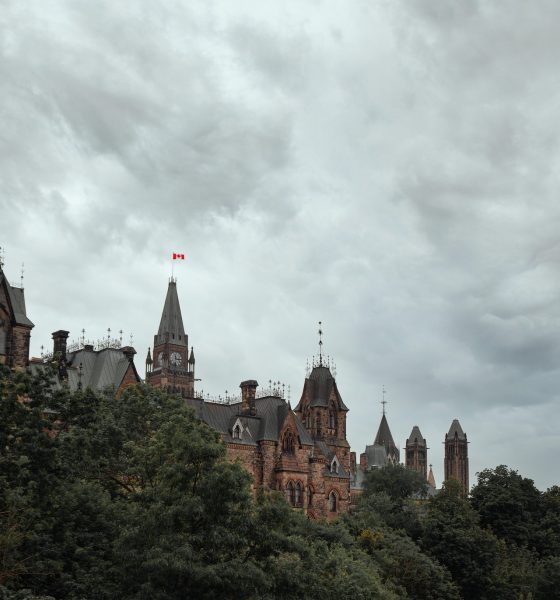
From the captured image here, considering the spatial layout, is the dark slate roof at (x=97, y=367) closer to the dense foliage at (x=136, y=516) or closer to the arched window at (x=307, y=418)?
the dense foliage at (x=136, y=516)

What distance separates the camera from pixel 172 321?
157375 mm

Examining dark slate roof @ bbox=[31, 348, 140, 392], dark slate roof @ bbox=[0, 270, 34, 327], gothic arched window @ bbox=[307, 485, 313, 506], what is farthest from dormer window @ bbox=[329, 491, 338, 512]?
dark slate roof @ bbox=[0, 270, 34, 327]

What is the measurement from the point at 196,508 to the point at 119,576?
4.60 meters

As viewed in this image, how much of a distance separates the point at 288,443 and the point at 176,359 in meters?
79.0

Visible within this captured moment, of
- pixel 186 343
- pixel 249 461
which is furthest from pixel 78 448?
pixel 186 343

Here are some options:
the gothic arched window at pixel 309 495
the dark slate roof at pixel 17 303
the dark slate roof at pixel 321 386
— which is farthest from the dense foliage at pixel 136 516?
the dark slate roof at pixel 321 386

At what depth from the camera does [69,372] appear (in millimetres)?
70125

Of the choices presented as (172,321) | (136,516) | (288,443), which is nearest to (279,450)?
(288,443)

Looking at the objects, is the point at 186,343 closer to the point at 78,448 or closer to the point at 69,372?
the point at 69,372

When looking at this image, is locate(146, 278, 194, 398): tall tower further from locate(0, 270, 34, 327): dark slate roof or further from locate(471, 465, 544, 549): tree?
locate(0, 270, 34, 327): dark slate roof

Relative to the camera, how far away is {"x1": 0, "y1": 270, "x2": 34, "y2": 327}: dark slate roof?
2411 inches

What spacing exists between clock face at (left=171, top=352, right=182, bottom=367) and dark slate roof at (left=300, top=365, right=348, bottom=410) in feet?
187

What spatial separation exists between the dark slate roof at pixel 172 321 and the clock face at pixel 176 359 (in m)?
2.01

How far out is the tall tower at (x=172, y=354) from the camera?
506 ft
